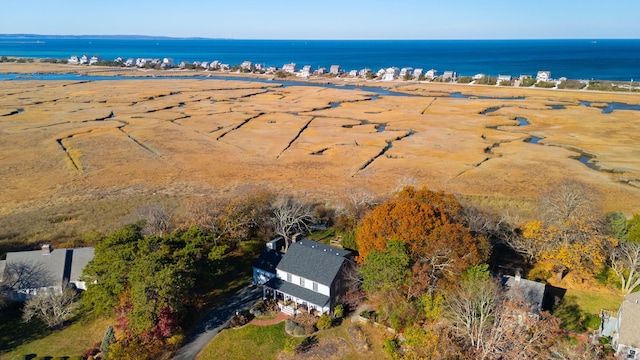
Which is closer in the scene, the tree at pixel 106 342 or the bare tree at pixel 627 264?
the tree at pixel 106 342

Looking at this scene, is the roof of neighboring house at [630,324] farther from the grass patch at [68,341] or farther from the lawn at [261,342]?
the grass patch at [68,341]

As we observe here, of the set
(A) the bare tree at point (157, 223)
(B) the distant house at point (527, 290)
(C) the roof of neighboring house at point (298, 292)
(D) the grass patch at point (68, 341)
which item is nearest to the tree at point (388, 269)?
(C) the roof of neighboring house at point (298, 292)

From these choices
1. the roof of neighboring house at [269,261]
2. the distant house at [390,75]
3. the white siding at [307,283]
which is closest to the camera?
the white siding at [307,283]

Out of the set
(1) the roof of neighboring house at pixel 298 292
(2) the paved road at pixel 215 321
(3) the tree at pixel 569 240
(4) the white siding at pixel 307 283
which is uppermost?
(3) the tree at pixel 569 240

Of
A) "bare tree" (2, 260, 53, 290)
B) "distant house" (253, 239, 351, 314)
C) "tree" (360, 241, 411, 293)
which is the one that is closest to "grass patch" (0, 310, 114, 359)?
"bare tree" (2, 260, 53, 290)

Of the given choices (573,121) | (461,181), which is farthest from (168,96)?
(573,121)

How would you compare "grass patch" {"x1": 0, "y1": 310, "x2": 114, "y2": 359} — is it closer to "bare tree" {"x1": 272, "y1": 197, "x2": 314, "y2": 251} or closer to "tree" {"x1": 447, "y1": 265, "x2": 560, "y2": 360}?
"bare tree" {"x1": 272, "y1": 197, "x2": 314, "y2": 251}

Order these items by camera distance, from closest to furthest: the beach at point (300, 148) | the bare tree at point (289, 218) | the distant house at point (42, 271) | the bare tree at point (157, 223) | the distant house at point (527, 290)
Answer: the distant house at point (527, 290) < the distant house at point (42, 271) < the bare tree at point (157, 223) < the bare tree at point (289, 218) < the beach at point (300, 148)
